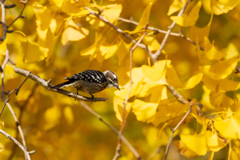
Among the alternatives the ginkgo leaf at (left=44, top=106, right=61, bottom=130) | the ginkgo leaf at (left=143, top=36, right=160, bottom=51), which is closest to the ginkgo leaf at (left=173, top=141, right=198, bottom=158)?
the ginkgo leaf at (left=143, top=36, right=160, bottom=51)

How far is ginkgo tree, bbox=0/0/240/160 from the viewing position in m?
0.48

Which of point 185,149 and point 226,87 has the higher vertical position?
point 226,87

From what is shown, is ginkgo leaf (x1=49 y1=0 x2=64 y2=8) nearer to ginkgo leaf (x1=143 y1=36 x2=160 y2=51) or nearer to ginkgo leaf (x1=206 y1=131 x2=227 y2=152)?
ginkgo leaf (x1=143 y1=36 x2=160 y2=51)

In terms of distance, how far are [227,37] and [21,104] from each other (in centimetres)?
62

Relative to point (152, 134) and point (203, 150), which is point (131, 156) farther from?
point (203, 150)

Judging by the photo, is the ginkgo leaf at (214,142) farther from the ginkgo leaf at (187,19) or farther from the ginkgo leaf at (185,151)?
the ginkgo leaf at (187,19)

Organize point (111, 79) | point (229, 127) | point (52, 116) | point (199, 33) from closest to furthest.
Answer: point (229, 127)
point (199, 33)
point (52, 116)
point (111, 79)

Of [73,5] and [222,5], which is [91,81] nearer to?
[73,5]

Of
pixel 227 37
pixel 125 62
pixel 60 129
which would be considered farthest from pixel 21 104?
pixel 227 37

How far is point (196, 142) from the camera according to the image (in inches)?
18.3

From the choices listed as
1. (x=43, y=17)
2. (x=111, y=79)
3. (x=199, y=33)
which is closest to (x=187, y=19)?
(x=199, y=33)

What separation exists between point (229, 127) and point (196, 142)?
2.3 inches

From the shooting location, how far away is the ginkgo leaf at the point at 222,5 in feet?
1.71

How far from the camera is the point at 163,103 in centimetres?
52
